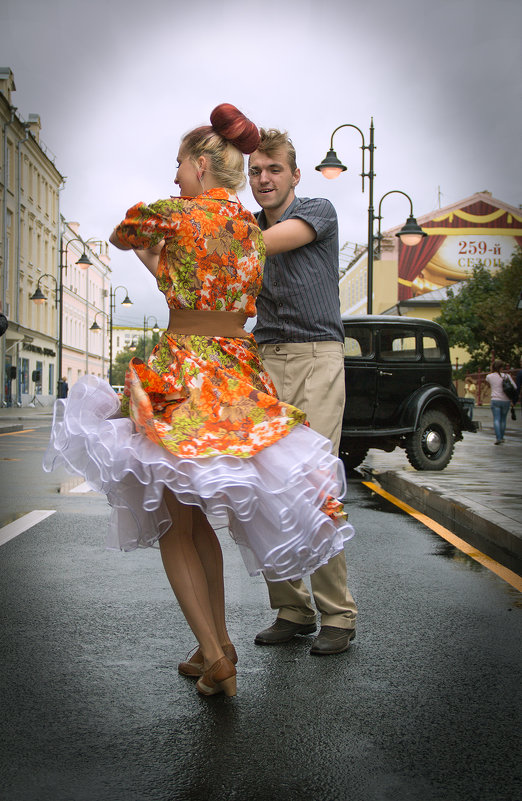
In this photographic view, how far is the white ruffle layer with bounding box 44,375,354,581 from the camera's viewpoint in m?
2.64

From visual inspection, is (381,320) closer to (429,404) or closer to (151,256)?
(429,404)

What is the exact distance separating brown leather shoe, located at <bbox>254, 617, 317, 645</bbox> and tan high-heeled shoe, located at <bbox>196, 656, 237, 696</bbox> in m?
0.69

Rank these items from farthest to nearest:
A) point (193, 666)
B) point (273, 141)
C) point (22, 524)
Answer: point (22, 524)
point (273, 141)
point (193, 666)

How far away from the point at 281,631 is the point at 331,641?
0.91 feet

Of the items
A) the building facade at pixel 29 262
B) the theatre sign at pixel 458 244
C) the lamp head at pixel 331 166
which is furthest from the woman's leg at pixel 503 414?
the theatre sign at pixel 458 244

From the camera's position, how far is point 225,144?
3.01 metres

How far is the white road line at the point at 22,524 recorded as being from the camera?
251 inches

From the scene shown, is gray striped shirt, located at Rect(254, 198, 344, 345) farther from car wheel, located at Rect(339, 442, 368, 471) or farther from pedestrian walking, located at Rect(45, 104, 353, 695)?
car wheel, located at Rect(339, 442, 368, 471)

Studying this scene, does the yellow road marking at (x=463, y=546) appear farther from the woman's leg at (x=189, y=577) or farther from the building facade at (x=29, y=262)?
the building facade at (x=29, y=262)

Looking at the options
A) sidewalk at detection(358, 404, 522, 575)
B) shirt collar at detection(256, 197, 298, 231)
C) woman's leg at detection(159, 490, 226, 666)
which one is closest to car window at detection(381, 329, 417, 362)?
sidewalk at detection(358, 404, 522, 575)

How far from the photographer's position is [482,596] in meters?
4.61

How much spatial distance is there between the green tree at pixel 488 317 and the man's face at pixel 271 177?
31520 millimetres

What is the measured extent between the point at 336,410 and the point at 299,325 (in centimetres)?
41

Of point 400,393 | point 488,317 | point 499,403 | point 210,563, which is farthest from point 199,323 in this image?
point 488,317
